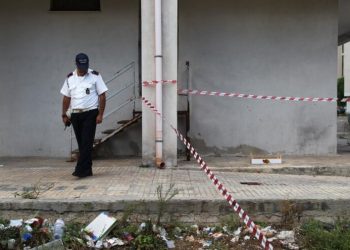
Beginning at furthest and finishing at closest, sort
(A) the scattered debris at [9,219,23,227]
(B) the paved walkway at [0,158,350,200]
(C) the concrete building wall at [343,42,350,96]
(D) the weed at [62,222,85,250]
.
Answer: (C) the concrete building wall at [343,42,350,96] < (B) the paved walkway at [0,158,350,200] < (A) the scattered debris at [9,219,23,227] < (D) the weed at [62,222,85,250]

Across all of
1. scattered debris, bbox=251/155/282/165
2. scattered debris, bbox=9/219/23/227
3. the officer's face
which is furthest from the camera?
scattered debris, bbox=251/155/282/165

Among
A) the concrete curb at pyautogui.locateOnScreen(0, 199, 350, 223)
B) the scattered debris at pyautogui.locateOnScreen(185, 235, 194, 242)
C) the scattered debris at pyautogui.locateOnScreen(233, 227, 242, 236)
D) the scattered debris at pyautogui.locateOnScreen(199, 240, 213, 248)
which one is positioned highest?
the concrete curb at pyautogui.locateOnScreen(0, 199, 350, 223)

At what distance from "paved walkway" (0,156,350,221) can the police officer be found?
58cm

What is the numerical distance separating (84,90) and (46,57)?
3.75 metres

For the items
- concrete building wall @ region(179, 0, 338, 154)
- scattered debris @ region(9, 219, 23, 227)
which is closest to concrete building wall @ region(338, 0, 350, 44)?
concrete building wall @ region(179, 0, 338, 154)

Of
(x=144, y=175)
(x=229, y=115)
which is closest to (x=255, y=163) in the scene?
(x=229, y=115)

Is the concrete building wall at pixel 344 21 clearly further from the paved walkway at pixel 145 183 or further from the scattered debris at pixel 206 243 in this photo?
the scattered debris at pixel 206 243

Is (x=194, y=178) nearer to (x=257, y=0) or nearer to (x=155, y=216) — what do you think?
(x=155, y=216)

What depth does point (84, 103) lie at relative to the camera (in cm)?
714

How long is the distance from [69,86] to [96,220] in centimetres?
248

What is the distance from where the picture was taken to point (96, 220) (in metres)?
→ 5.46

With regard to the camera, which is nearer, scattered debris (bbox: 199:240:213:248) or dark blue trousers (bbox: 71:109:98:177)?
scattered debris (bbox: 199:240:213:248)

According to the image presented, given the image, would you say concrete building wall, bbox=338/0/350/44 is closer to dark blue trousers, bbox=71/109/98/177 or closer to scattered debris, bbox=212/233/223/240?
dark blue trousers, bbox=71/109/98/177

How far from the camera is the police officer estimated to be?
23.4ft
